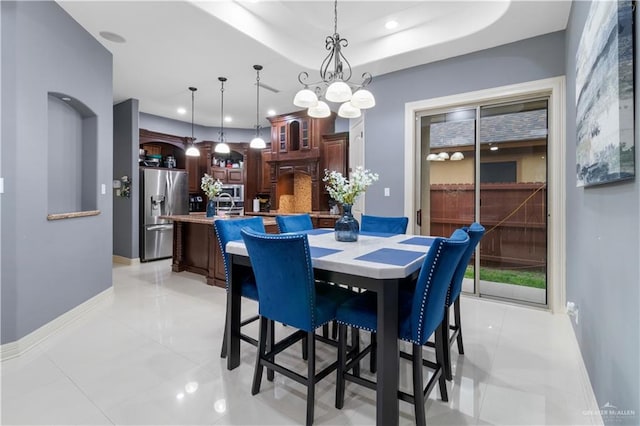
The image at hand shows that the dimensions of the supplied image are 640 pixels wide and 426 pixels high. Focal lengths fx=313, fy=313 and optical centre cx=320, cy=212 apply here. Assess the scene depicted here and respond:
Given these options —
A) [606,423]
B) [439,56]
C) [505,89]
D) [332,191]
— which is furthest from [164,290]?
[505,89]

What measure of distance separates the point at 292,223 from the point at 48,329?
7.26ft

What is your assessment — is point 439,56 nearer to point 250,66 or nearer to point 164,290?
point 250,66

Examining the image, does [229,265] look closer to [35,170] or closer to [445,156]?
[35,170]

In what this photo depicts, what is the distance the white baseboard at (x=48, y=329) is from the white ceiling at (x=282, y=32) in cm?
274

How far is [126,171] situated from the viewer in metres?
5.26

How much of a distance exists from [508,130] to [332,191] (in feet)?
8.53

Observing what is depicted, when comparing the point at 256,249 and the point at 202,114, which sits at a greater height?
the point at 202,114

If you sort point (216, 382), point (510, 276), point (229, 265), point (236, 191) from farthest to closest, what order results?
1. point (236, 191)
2. point (510, 276)
3. point (229, 265)
4. point (216, 382)

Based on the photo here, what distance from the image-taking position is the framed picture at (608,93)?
118 cm

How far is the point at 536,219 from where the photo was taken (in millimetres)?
3469

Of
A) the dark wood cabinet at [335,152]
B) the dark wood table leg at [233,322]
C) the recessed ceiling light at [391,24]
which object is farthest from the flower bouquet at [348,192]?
the dark wood cabinet at [335,152]

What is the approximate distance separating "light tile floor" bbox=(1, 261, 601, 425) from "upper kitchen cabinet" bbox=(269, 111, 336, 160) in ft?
12.2

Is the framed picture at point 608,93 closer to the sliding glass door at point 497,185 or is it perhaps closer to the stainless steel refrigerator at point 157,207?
the sliding glass door at point 497,185

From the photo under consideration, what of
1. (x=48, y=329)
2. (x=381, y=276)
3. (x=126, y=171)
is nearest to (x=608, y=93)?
(x=381, y=276)
